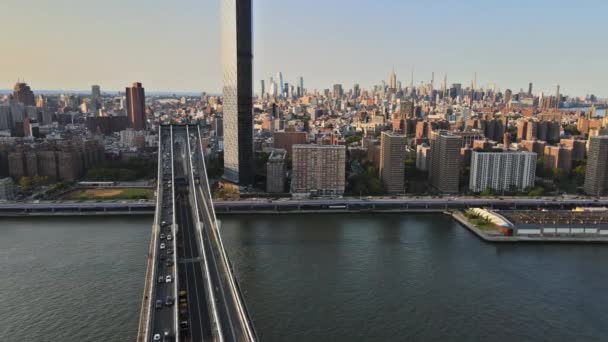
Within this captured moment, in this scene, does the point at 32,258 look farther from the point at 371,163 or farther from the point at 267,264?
the point at 371,163

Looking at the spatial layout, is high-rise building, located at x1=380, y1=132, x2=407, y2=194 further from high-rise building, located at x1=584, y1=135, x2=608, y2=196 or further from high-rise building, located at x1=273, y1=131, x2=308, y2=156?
high-rise building, located at x1=273, y1=131, x2=308, y2=156

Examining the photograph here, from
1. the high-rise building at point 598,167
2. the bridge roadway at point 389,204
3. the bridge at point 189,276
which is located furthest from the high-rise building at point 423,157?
the bridge at point 189,276

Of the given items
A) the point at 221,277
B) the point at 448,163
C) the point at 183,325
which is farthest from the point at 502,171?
the point at 183,325

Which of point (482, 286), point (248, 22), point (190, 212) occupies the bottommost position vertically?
point (482, 286)

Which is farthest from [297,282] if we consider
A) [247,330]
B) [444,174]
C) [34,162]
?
[34,162]

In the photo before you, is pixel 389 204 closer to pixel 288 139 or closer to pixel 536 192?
pixel 536 192

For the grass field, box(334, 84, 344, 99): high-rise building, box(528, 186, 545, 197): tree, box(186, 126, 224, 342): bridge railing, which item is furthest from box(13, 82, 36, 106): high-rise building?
box(334, 84, 344, 99): high-rise building
